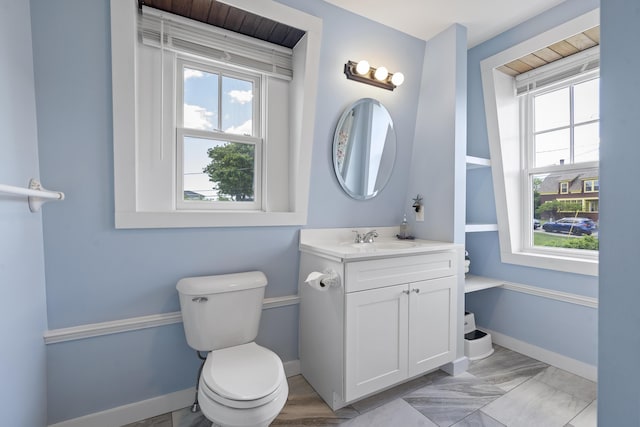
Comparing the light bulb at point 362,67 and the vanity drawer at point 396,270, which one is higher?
the light bulb at point 362,67

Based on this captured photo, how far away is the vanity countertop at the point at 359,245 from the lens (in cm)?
168

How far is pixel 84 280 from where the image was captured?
1.52m

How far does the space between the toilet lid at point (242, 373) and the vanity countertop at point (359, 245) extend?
632 millimetres

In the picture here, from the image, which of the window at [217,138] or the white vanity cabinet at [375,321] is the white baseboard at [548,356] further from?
the window at [217,138]

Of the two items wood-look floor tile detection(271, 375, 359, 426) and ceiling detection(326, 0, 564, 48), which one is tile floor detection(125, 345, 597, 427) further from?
ceiling detection(326, 0, 564, 48)

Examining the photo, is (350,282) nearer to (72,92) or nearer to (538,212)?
(72,92)

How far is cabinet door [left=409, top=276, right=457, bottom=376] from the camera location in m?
1.85

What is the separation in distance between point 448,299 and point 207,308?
1.53 metres

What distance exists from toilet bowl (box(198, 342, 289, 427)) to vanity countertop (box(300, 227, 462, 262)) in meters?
0.65

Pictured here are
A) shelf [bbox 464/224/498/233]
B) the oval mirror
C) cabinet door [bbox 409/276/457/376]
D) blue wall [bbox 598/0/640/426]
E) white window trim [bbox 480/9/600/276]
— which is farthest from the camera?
white window trim [bbox 480/9/600/276]

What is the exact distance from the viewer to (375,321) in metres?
1.71

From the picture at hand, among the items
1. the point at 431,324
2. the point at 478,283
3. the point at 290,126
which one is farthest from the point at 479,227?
the point at 290,126

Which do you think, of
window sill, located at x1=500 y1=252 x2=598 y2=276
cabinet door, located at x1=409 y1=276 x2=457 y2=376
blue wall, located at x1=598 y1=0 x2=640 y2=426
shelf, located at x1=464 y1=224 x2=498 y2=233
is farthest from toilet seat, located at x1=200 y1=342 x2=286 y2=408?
window sill, located at x1=500 y1=252 x2=598 y2=276

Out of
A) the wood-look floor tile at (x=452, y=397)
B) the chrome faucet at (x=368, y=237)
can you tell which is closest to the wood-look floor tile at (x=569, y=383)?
the wood-look floor tile at (x=452, y=397)
